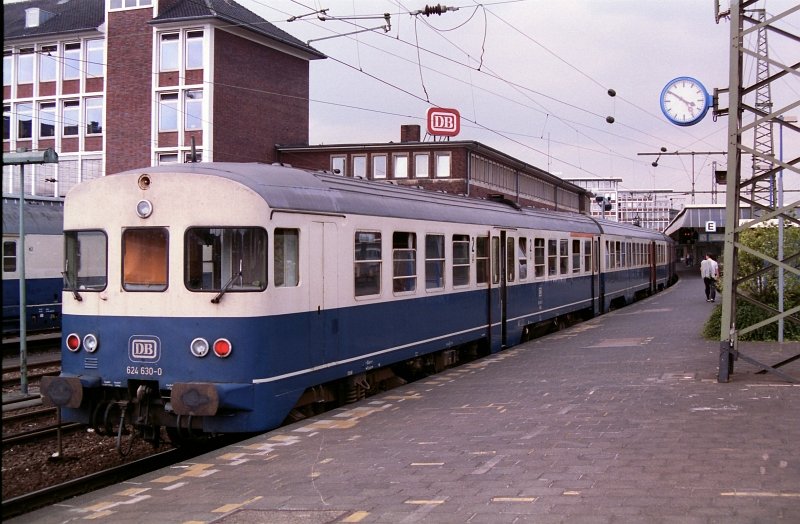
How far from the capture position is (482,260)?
1557cm

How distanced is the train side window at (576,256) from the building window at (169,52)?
29054 mm

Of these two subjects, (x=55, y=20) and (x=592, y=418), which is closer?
(x=592, y=418)

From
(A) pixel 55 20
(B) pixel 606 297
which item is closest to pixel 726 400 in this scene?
(B) pixel 606 297

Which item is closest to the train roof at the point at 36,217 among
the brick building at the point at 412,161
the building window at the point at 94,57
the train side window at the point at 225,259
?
the train side window at the point at 225,259

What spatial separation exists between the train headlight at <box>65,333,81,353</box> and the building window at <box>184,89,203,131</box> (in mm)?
36370

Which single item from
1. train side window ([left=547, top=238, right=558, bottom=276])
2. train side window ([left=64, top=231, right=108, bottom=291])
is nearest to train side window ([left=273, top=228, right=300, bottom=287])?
train side window ([left=64, top=231, right=108, bottom=291])

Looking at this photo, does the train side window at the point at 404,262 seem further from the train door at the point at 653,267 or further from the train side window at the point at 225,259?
the train door at the point at 653,267

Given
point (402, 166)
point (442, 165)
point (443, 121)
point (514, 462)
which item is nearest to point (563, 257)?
point (514, 462)

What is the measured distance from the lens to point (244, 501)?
656 cm

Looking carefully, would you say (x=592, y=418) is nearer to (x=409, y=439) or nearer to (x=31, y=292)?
(x=409, y=439)

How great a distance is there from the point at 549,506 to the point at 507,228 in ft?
37.1

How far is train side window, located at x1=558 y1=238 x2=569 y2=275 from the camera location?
69.3 feet

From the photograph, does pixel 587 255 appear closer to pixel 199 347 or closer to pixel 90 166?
pixel 199 347

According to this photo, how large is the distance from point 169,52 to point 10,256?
2541 cm
